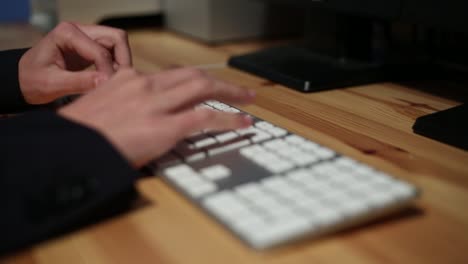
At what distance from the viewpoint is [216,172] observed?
51 cm

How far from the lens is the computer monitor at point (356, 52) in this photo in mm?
844

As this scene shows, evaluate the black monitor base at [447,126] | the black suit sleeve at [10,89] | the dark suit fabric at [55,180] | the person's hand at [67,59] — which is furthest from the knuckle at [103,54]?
the black monitor base at [447,126]

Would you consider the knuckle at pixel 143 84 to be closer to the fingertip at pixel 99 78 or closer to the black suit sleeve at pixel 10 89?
the fingertip at pixel 99 78

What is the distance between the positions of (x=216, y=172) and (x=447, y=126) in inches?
11.9

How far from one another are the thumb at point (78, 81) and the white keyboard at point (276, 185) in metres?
0.20

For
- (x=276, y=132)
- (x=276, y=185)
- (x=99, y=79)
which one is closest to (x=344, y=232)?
(x=276, y=185)

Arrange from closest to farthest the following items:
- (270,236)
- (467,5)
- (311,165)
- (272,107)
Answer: (270,236) < (311,165) < (467,5) < (272,107)

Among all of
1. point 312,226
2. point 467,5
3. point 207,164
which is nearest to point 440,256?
point 312,226

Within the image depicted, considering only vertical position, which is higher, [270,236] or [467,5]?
[467,5]

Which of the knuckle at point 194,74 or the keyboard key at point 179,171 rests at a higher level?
the knuckle at point 194,74

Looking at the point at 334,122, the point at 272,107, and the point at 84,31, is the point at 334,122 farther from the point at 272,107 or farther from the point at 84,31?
the point at 84,31

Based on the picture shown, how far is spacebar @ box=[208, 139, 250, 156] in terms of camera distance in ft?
1.83

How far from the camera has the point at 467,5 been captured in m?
0.63

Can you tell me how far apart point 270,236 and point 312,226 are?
35 millimetres
